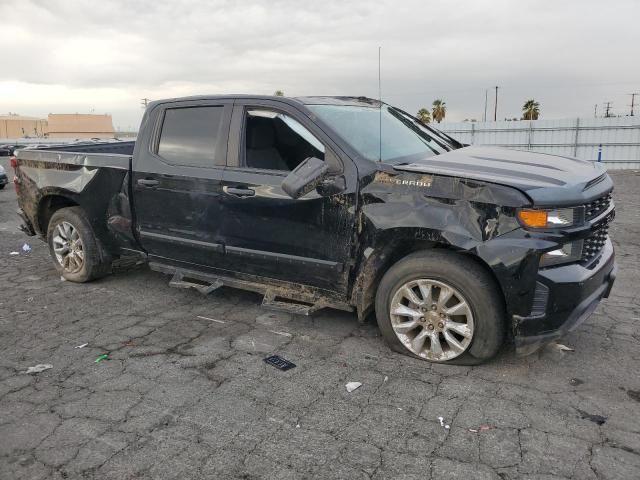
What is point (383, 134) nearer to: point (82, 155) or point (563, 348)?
point (563, 348)

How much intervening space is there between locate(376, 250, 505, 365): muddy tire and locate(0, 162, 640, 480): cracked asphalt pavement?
5.6 inches

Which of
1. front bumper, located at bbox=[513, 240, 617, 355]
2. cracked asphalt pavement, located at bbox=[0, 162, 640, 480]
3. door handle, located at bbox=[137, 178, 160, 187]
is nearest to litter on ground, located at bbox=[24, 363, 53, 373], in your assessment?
cracked asphalt pavement, located at bbox=[0, 162, 640, 480]

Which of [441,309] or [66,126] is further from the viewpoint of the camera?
[66,126]

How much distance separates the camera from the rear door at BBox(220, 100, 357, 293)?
3.81 m

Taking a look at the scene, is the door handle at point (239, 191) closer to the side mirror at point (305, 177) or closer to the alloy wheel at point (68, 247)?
the side mirror at point (305, 177)

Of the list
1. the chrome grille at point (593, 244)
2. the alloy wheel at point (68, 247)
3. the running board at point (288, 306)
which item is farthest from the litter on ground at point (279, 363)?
the alloy wheel at point (68, 247)

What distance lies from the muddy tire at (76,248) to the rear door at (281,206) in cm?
184

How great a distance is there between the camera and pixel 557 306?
127 inches

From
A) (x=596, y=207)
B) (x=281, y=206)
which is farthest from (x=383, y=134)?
(x=596, y=207)

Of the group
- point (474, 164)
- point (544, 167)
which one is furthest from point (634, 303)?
point (474, 164)

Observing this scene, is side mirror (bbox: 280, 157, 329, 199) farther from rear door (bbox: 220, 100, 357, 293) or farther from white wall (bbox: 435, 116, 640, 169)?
white wall (bbox: 435, 116, 640, 169)

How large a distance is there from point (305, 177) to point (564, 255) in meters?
1.72

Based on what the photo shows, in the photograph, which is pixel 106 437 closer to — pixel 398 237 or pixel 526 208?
pixel 398 237

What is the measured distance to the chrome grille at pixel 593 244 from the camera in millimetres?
3357
